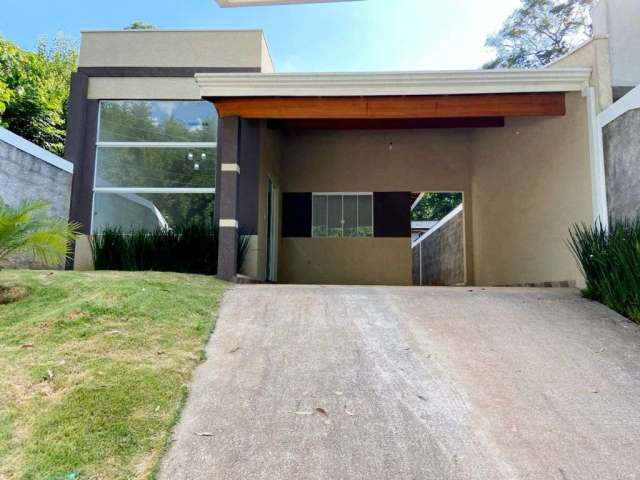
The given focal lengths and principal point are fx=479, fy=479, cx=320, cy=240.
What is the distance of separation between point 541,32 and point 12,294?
2140 centimetres

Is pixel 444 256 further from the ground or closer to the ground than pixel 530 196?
closer to the ground

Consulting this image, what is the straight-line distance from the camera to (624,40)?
630 centimetres

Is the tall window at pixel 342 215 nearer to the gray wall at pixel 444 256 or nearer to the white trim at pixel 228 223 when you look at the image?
the gray wall at pixel 444 256

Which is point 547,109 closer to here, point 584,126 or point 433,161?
point 584,126

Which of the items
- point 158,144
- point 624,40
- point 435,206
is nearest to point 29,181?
point 158,144

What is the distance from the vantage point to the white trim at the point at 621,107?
5.48 metres

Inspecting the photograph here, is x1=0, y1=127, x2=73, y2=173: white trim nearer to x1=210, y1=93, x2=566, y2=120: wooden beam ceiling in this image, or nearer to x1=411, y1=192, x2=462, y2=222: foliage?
x1=210, y1=93, x2=566, y2=120: wooden beam ceiling

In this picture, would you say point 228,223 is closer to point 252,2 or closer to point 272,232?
point 252,2

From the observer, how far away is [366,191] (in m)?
11.6

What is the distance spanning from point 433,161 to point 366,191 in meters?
1.80

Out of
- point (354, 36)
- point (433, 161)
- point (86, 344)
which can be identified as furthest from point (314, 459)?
point (354, 36)

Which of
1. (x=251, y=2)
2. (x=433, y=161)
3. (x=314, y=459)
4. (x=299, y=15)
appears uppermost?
(x=299, y=15)

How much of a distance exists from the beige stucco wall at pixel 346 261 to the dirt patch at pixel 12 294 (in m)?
6.50

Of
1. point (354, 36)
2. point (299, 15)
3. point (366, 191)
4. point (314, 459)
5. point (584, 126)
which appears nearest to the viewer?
point (314, 459)
